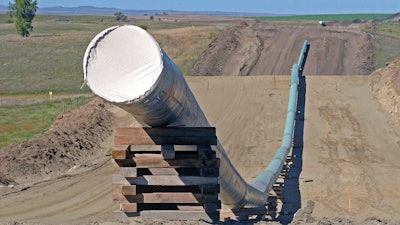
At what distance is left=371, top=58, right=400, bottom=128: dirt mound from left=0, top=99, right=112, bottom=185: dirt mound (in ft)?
41.6

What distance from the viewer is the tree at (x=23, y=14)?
106m

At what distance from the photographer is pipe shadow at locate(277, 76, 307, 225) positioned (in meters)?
22.8

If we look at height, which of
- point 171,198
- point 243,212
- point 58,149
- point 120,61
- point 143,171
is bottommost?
point 58,149

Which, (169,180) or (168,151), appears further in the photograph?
(169,180)

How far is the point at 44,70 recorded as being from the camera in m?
69.2

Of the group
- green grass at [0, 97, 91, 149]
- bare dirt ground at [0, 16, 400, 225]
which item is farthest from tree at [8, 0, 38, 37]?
bare dirt ground at [0, 16, 400, 225]

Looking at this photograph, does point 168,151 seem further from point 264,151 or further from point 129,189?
point 264,151

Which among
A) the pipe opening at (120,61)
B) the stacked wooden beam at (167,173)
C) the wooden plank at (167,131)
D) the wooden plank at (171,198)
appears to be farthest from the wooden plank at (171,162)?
the pipe opening at (120,61)

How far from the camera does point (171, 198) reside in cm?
1326

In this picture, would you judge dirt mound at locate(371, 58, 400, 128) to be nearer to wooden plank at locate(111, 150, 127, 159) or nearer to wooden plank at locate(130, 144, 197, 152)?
wooden plank at locate(130, 144, 197, 152)

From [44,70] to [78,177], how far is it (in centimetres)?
4254

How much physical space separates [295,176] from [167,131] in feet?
51.8

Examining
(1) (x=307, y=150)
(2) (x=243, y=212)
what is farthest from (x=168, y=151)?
(1) (x=307, y=150)

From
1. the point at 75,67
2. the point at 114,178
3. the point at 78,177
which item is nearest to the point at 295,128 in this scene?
the point at 78,177
